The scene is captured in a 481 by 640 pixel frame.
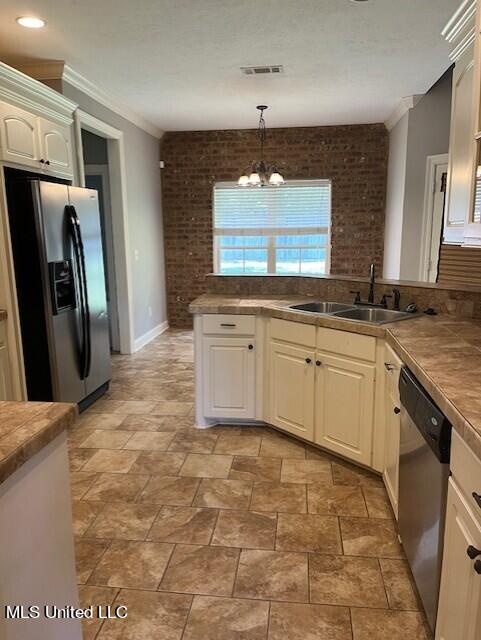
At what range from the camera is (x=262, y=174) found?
537 centimetres

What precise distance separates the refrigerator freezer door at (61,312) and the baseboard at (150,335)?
2080 millimetres

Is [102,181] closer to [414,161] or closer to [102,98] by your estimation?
[102,98]

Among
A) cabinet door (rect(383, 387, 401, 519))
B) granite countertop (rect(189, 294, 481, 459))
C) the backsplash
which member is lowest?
cabinet door (rect(383, 387, 401, 519))

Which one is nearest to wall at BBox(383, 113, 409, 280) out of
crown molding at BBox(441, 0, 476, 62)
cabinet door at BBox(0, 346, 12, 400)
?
crown molding at BBox(441, 0, 476, 62)

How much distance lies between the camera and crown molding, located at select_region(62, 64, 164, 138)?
3.79 m

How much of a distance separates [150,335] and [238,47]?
144 inches

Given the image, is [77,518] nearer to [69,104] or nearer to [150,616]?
[150,616]

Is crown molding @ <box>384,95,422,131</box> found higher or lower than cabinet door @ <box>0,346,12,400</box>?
higher

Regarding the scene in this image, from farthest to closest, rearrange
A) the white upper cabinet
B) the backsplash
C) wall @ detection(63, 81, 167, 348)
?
wall @ detection(63, 81, 167, 348)
the backsplash
the white upper cabinet

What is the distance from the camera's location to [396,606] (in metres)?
1.70

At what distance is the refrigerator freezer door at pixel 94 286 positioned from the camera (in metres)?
3.55

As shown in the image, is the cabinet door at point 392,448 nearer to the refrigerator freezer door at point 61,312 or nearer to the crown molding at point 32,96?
→ the refrigerator freezer door at point 61,312

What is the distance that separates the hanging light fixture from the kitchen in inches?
3.4

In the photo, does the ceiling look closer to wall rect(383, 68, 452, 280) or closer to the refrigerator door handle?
wall rect(383, 68, 452, 280)
